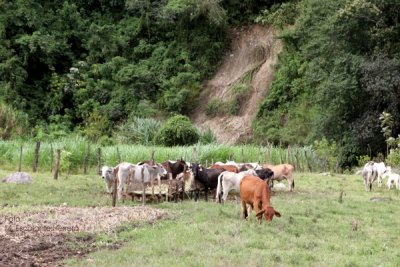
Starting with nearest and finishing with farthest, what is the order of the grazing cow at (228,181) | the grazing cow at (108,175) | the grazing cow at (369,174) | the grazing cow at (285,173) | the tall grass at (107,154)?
the grazing cow at (228,181) < the grazing cow at (108,175) < the grazing cow at (285,173) < the grazing cow at (369,174) < the tall grass at (107,154)

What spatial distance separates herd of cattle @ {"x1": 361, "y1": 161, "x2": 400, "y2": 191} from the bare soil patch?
8.54 m

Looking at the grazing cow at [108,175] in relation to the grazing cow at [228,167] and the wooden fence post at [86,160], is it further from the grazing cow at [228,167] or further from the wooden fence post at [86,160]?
the wooden fence post at [86,160]

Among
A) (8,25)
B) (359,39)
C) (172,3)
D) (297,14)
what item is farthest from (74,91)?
(359,39)

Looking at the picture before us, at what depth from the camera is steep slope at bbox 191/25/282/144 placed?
36.1m

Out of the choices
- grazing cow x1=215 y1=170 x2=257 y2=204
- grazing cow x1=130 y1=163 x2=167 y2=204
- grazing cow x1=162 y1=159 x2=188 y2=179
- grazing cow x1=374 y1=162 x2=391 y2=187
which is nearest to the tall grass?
grazing cow x1=162 y1=159 x2=188 y2=179

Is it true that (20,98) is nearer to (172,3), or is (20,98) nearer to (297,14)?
(172,3)

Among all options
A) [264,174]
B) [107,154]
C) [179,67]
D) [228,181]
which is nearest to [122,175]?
[228,181]

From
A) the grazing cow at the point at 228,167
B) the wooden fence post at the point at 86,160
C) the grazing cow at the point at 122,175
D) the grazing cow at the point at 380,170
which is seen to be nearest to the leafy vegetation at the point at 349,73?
the grazing cow at the point at 380,170

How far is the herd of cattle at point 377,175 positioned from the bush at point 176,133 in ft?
41.5

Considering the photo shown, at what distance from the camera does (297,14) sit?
36.0m

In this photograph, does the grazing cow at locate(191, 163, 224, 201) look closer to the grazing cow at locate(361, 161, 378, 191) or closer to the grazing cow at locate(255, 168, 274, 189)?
the grazing cow at locate(255, 168, 274, 189)

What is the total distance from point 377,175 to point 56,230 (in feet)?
40.3

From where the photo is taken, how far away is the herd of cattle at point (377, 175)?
19578mm

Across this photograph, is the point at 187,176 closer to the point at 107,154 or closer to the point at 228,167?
the point at 228,167
